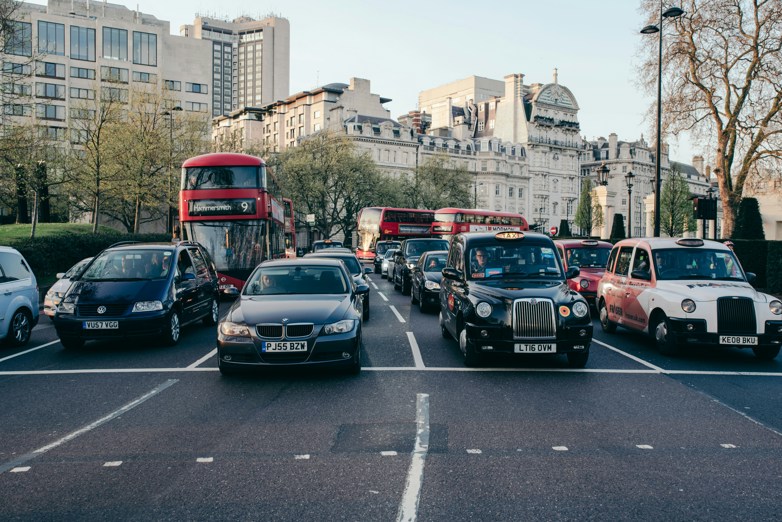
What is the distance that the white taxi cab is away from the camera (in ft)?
33.7

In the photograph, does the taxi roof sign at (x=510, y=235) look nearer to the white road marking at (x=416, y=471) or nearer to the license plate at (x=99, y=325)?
the white road marking at (x=416, y=471)

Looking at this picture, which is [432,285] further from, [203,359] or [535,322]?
[535,322]

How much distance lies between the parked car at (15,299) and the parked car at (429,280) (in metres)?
8.92

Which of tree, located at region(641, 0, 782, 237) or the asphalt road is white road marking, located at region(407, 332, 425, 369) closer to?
the asphalt road

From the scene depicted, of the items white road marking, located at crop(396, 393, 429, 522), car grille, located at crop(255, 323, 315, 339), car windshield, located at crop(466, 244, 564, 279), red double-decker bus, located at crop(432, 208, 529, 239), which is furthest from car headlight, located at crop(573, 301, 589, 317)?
red double-decker bus, located at crop(432, 208, 529, 239)

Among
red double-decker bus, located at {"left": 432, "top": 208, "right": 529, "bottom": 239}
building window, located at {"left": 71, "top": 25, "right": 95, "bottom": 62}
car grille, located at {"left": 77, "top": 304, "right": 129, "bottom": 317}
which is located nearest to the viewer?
car grille, located at {"left": 77, "top": 304, "right": 129, "bottom": 317}

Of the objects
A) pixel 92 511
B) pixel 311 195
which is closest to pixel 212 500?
pixel 92 511

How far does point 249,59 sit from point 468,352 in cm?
18657

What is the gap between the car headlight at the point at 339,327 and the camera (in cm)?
859

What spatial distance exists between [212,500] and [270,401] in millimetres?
2992

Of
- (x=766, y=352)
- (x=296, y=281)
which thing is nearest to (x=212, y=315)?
(x=296, y=281)

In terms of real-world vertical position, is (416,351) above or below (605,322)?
below

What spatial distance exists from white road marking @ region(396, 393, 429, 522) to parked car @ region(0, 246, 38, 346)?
8015mm

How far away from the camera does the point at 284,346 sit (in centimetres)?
842
